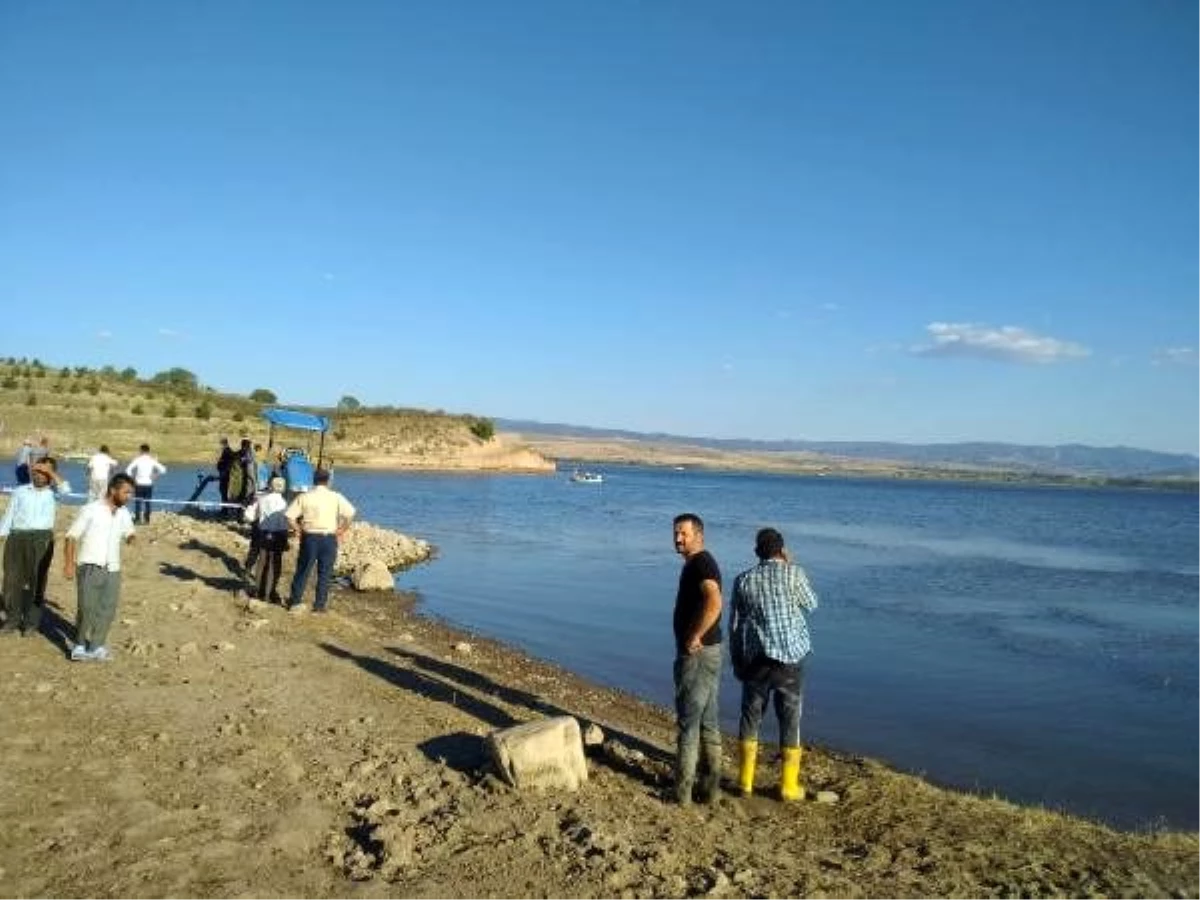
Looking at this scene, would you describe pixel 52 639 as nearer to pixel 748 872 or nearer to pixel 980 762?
pixel 748 872

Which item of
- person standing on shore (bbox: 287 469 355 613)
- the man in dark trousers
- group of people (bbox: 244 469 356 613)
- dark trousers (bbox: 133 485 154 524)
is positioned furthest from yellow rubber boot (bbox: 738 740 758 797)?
the man in dark trousers

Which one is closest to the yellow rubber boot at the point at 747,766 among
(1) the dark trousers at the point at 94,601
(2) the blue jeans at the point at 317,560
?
(1) the dark trousers at the point at 94,601

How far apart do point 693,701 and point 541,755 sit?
1.18 meters

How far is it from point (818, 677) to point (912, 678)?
1492 millimetres

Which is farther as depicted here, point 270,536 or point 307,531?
point 270,536

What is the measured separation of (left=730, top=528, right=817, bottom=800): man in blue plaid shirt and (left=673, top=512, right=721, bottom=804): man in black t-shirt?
393 millimetres

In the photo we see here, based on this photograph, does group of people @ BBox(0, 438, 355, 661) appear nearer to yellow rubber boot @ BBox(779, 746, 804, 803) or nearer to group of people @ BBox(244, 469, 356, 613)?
group of people @ BBox(244, 469, 356, 613)

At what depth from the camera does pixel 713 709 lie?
7289mm

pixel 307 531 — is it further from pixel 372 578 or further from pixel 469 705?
pixel 372 578

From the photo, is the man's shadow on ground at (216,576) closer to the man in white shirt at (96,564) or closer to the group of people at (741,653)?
the man in white shirt at (96,564)

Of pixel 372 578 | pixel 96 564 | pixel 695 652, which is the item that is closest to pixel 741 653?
pixel 695 652

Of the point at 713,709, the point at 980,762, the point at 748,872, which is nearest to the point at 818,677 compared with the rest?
the point at 980,762

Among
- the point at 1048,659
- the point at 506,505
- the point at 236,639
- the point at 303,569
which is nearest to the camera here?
the point at 236,639

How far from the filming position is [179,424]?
196 ft
